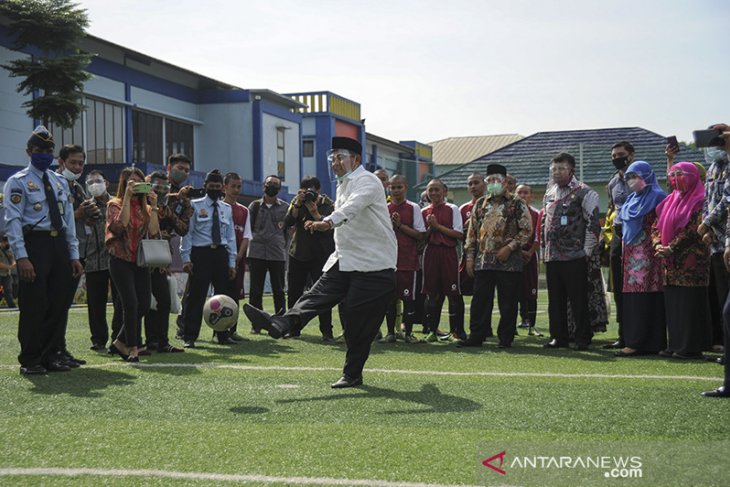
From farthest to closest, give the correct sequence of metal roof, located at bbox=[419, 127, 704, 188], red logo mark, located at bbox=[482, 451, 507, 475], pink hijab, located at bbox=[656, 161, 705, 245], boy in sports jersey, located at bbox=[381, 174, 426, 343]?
1. metal roof, located at bbox=[419, 127, 704, 188]
2. boy in sports jersey, located at bbox=[381, 174, 426, 343]
3. pink hijab, located at bbox=[656, 161, 705, 245]
4. red logo mark, located at bbox=[482, 451, 507, 475]

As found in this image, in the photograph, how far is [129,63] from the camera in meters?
36.8

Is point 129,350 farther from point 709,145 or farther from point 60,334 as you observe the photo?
point 709,145

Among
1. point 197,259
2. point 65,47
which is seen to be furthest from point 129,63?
point 197,259

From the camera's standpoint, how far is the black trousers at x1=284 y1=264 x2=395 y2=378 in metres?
7.24

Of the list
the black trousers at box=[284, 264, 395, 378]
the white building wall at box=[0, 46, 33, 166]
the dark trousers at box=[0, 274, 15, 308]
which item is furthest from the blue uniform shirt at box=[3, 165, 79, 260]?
the white building wall at box=[0, 46, 33, 166]

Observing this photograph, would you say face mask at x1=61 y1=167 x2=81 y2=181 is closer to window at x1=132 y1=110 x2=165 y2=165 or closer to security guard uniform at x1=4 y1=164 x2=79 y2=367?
security guard uniform at x1=4 y1=164 x2=79 y2=367

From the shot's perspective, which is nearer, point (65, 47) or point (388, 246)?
point (388, 246)

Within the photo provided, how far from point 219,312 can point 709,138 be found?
18.9ft

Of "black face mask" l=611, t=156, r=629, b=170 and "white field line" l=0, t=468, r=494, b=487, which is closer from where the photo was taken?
"white field line" l=0, t=468, r=494, b=487

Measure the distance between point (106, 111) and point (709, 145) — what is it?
3138cm

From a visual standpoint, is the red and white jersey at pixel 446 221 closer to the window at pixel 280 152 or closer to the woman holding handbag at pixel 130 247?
the woman holding handbag at pixel 130 247

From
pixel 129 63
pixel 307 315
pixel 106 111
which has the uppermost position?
pixel 129 63

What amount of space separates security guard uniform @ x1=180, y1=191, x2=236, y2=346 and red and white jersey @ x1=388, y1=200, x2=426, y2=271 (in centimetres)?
221

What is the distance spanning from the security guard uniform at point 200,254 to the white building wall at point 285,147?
1347 inches
